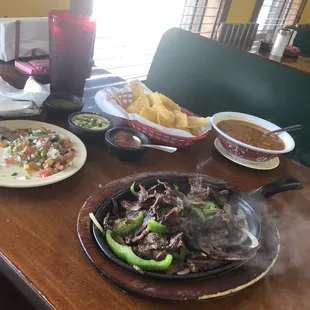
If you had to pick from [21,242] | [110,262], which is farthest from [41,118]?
[110,262]

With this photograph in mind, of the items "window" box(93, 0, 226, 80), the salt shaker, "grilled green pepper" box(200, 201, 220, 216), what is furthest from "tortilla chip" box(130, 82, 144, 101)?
the salt shaker

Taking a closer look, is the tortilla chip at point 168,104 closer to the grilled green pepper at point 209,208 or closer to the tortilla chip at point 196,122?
the tortilla chip at point 196,122

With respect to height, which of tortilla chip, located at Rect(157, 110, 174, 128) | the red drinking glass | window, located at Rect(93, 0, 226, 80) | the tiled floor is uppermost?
the red drinking glass

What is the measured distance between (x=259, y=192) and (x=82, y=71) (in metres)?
0.86

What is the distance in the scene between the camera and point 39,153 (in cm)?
103

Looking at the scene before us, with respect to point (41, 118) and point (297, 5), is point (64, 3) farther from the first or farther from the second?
point (297, 5)

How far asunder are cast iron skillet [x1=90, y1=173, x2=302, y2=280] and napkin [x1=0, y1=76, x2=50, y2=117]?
0.52 meters

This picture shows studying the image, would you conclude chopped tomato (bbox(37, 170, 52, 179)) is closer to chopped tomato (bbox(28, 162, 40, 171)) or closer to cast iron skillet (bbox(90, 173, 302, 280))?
chopped tomato (bbox(28, 162, 40, 171))

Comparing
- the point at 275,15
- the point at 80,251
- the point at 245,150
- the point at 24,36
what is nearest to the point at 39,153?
the point at 80,251

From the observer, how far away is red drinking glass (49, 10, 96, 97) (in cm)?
137

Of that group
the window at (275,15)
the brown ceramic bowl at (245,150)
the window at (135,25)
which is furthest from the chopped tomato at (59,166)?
the window at (275,15)

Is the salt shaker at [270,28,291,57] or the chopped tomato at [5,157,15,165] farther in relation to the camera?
the salt shaker at [270,28,291,57]

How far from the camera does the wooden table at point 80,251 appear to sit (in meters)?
0.70

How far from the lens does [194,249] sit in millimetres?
819
